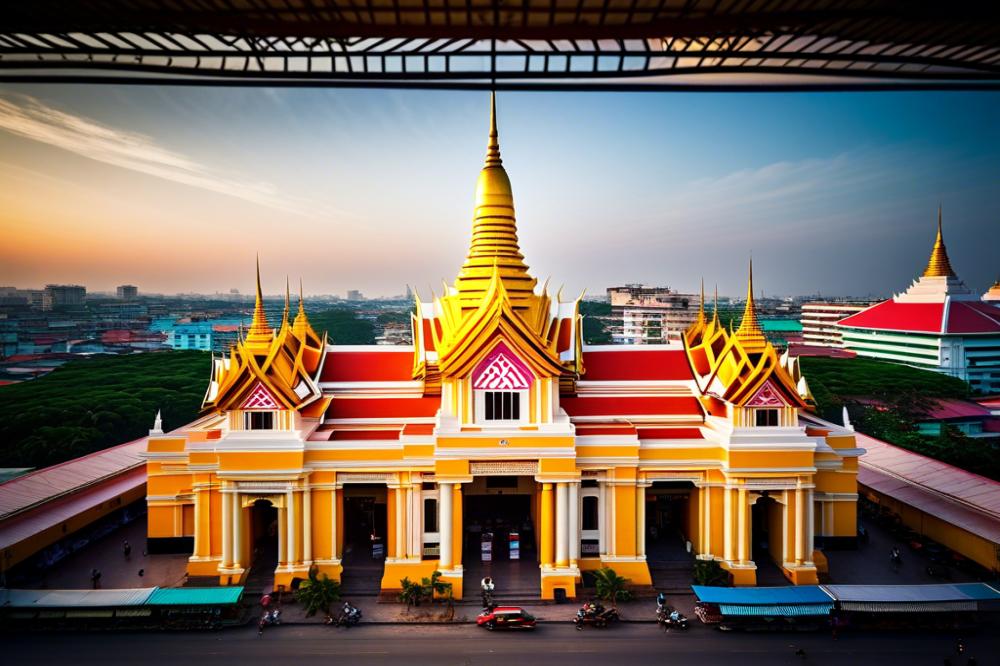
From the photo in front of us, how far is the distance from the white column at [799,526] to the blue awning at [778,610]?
225 cm

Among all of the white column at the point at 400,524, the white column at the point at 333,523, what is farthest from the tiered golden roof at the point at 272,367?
the white column at the point at 400,524

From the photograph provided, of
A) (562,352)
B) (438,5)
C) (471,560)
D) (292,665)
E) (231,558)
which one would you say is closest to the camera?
(438,5)

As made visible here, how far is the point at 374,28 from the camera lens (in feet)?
17.0

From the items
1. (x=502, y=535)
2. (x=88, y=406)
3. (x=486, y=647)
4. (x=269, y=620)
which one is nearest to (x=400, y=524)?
(x=502, y=535)

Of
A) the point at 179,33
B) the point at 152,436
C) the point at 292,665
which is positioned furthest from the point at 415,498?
the point at 179,33

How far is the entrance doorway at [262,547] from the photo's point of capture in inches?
666

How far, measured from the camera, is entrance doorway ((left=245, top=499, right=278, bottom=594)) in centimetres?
1691

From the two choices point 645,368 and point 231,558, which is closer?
point 231,558

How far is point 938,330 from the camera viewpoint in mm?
45281

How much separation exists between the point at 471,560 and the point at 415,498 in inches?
114

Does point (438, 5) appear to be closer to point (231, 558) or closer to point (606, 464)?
point (606, 464)

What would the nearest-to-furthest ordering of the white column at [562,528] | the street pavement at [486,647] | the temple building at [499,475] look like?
the street pavement at [486,647] < the white column at [562,528] < the temple building at [499,475]

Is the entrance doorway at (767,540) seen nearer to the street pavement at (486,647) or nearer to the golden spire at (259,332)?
the street pavement at (486,647)

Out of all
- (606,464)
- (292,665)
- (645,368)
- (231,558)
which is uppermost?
(645,368)
